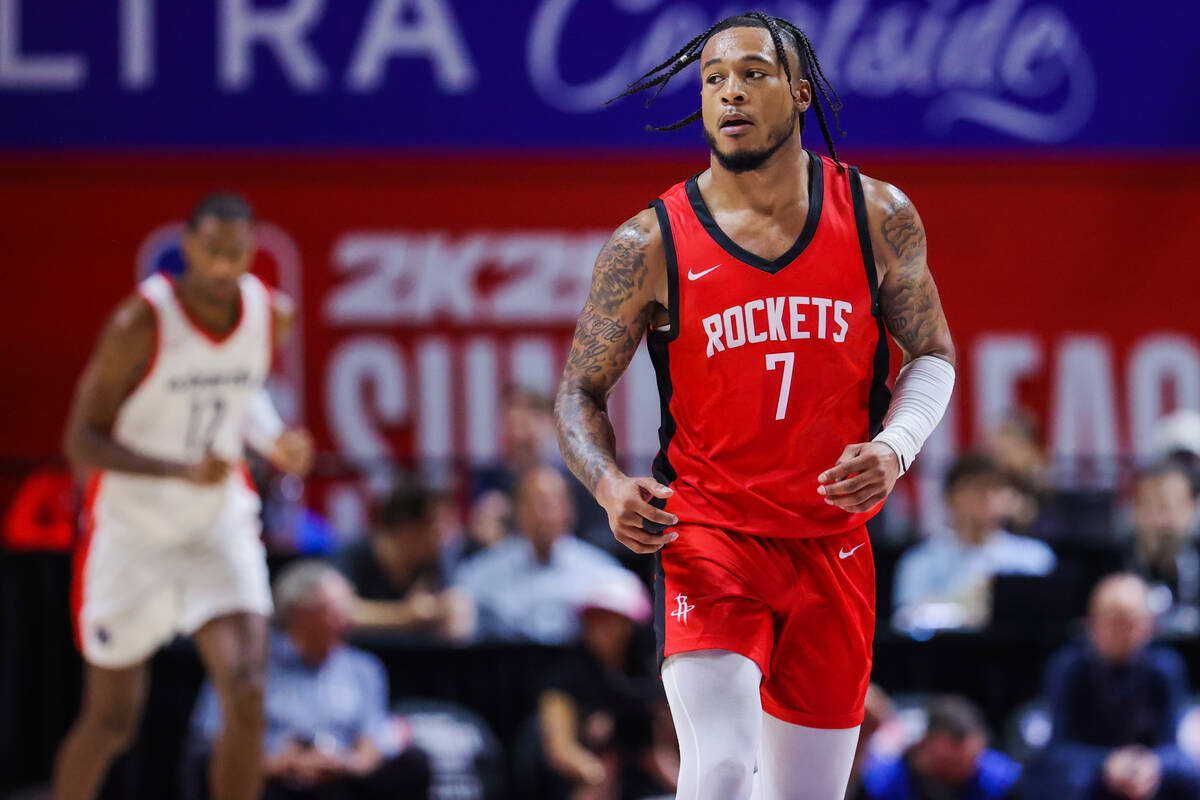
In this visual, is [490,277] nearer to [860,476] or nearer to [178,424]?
[178,424]

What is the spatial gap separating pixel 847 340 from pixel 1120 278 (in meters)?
7.99

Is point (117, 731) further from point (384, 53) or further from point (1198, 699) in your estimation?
point (384, 53)

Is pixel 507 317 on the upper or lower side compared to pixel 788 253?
upper

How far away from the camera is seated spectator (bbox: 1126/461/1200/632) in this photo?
7.68m

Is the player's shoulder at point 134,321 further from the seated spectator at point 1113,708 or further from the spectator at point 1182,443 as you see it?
the spectator at point 1182,443

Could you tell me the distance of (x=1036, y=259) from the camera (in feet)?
36.6

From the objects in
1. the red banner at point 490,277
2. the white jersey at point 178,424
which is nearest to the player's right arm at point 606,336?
the white jersey at point 178,424

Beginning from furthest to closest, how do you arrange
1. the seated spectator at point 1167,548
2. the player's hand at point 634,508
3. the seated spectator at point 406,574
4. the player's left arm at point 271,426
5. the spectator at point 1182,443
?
the spectator at point 1182,443 < the seated spectator at point 1167,548 < the seated spectator at point 406,574 < the player's left arm at point 271,426 < the player's hand at point 634,508

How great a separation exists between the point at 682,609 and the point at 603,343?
2.21 feet

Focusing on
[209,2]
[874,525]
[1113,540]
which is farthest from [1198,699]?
[209,2]

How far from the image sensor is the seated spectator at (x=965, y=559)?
7574 mm

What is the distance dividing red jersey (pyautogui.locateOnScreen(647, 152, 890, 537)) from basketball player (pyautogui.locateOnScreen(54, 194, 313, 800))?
235 cm

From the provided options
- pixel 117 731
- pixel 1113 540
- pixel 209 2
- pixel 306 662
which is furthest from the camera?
pixel 209 2

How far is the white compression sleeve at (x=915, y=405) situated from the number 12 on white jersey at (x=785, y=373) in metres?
0.24
